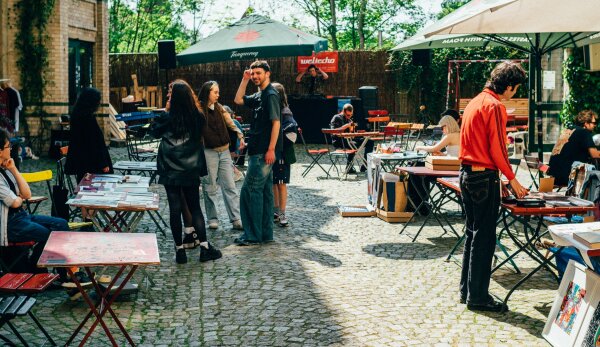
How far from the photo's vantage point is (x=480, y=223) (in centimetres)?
660

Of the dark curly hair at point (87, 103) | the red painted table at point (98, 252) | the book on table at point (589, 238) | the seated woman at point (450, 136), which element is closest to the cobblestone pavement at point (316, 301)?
the red painted table at point (98, 252)

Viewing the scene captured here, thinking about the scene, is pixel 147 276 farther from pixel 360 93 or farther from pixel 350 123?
pixel 360 93

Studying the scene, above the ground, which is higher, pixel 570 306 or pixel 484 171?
pixel 484 171

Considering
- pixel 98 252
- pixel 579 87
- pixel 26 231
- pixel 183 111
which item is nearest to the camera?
pixel 98 252

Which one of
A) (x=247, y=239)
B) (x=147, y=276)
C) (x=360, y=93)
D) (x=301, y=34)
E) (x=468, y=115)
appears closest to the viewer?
(x=468, y=115)

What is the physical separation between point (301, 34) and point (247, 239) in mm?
10191

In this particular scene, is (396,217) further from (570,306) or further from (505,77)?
(570,306)

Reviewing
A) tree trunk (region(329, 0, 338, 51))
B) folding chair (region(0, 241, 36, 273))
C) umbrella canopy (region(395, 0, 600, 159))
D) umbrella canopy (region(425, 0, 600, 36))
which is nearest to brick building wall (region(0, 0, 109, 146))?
umbrella canopy (region(395, 0, 600, 159))

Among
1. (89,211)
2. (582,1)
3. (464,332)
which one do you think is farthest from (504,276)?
(89,211)

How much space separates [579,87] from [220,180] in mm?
9454

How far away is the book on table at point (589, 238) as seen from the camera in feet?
17.1

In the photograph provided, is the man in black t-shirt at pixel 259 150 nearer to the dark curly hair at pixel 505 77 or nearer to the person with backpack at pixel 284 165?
the person with backpack at pixel 284 165

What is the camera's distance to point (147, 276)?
7305 millimetres

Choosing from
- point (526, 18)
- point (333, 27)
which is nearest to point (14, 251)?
point (526, 18)
